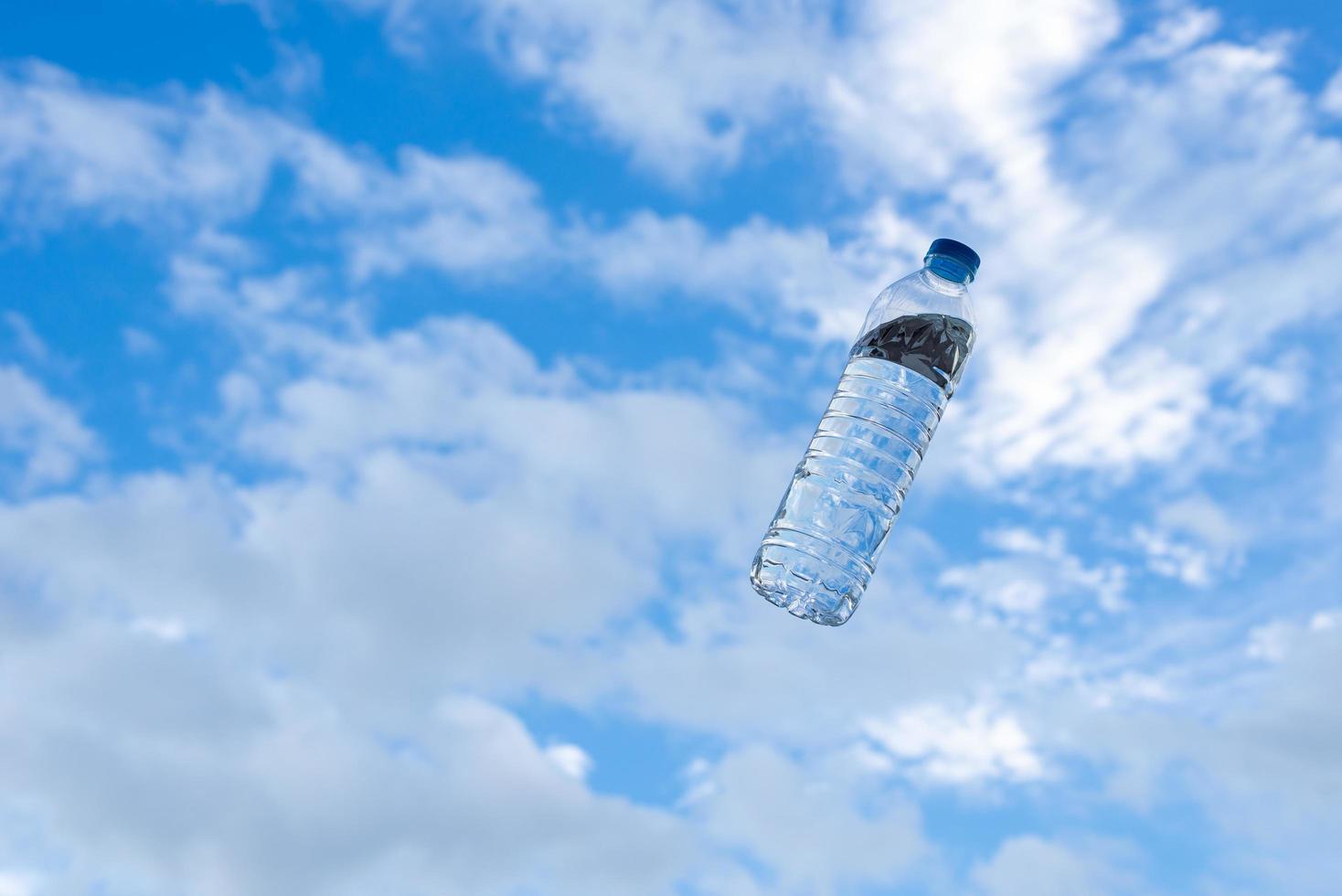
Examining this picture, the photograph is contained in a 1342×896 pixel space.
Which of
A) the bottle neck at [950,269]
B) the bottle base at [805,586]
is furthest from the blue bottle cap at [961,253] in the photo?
the bottle base at [805,586]

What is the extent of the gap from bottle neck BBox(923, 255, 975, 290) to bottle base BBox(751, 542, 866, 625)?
1.52 metres

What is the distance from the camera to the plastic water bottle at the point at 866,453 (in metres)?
7.23

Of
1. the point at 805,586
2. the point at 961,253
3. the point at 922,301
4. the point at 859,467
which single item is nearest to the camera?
the point at 961,253

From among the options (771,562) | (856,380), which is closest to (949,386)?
(856,380)

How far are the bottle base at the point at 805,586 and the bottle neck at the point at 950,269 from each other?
1.52 metres

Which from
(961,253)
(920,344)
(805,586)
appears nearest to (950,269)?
(961,253)

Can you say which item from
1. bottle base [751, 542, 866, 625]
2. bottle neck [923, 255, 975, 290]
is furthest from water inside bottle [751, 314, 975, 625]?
bottle neck [923, 255, 975, 290]

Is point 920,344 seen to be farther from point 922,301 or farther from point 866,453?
point 866,453

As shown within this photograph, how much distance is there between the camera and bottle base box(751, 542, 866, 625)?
7160mm

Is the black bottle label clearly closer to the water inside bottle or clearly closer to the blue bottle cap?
the water inside bottle

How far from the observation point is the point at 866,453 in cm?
766

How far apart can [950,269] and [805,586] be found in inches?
64.9

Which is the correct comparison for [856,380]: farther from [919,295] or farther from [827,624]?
[827,624]

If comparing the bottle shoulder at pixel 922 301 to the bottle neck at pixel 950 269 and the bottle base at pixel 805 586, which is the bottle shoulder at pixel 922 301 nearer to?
the bottle neck at pixel 950 269
